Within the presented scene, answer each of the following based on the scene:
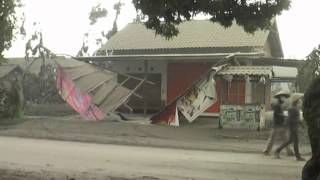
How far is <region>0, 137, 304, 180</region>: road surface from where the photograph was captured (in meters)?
12.5

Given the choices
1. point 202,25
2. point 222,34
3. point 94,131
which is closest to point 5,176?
point 94,131

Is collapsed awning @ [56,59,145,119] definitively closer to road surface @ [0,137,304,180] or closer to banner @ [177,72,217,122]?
banner @ [177,72,217,122]

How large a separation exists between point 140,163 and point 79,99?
507 inches

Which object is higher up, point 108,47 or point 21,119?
point 108,47

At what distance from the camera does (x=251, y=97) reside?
2784cm

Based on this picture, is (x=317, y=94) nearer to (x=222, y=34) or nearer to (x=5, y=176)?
(x=5, y=176)

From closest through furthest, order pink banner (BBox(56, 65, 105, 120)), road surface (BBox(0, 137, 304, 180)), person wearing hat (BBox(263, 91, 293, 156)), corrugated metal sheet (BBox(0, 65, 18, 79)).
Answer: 1. road surface (BBox(0, 137, 304, 180))
2. person wearing hat (BBox(263, 91, 293, 156))
3. pink banner (BBox(56, 65, 105, 120))
4. corrugated metal sheet (BBox(0, 65, 18, 79))

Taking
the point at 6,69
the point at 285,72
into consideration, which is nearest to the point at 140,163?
the point at 285,72

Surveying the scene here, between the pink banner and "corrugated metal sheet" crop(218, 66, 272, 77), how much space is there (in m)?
6.29

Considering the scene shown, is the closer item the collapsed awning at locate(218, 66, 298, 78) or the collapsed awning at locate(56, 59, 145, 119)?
the collapsed awning at locate(218, 66, 298, 78)

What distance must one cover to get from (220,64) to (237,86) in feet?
10.8

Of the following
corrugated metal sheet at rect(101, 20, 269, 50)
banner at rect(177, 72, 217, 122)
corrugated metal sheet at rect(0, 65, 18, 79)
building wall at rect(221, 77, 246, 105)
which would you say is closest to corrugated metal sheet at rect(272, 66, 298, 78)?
building wall at rect(221, 77, 246, 105)

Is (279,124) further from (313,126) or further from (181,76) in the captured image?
(181,76)

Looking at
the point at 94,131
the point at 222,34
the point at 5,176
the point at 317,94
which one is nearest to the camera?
the point at 317,94
